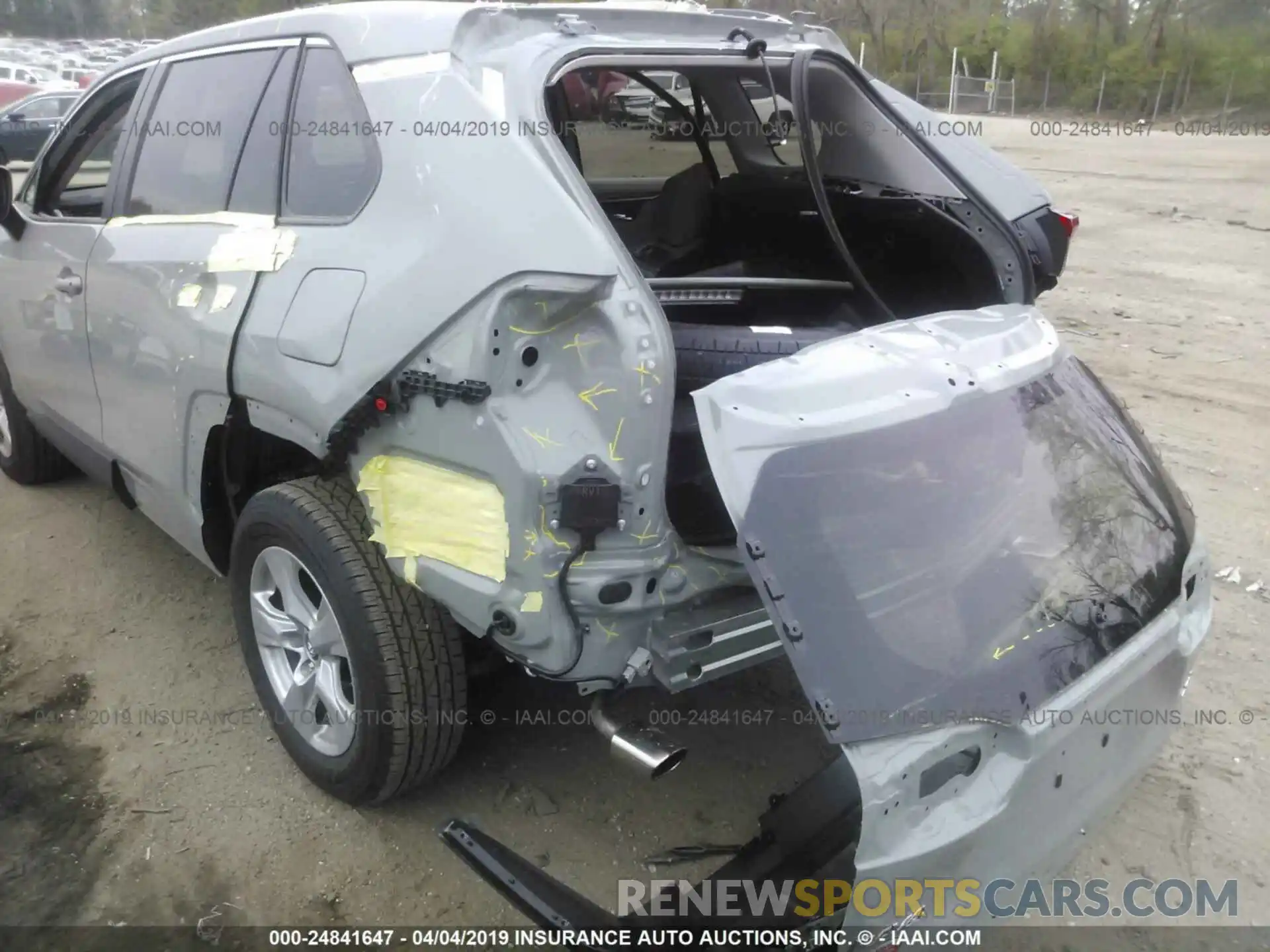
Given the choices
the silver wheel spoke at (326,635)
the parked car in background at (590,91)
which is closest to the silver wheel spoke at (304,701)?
the silver wheel spoke at (326,635)

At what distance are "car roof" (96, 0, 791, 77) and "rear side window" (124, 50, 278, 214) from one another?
0.10 metres

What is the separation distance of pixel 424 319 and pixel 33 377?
2.70 metres

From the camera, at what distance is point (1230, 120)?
31938mm

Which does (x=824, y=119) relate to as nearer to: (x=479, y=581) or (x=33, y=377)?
(x=479, y=581)

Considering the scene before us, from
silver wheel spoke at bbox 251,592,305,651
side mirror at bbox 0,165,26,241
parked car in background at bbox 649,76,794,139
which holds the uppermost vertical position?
parked car in background at bbox 649,76,794,139

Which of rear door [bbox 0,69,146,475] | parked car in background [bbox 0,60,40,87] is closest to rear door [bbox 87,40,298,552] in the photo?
rear door [bbox 0,69,146,475]

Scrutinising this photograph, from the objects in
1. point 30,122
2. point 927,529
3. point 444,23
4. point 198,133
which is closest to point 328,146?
point 444,23

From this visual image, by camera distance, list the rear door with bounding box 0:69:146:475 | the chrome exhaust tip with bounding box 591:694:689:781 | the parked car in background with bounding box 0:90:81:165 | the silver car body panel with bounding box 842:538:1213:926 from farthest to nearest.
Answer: the parked car in background with bounding box 0:90:81:165 < the rear door with bounding box 0:69:146:475 < the chrome exhaust tip with bounding box 591:694:689:781 < the silver car body panel with bounding box 842:538:1213:926

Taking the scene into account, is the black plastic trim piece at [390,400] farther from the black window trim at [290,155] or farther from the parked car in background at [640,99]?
the parked car in background at [640,99]

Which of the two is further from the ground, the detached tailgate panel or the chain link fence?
the detached tailgate panel

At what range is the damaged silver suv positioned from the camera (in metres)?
1.84

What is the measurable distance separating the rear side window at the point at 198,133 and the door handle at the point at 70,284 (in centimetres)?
33

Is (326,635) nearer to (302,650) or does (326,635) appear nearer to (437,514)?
(302,650)

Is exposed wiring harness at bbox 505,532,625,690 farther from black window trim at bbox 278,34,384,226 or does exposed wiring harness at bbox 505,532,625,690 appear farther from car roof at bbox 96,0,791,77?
car roof at bbox 96,0,791,77
